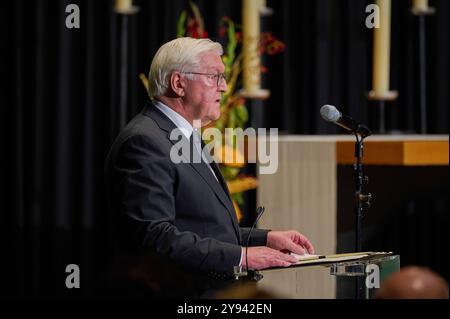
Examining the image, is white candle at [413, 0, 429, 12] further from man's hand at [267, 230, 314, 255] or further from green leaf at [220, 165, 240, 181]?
man's hand at [267, 230, 314, 255]

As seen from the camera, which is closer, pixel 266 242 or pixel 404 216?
pixel 266 242

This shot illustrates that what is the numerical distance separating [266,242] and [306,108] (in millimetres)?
2660

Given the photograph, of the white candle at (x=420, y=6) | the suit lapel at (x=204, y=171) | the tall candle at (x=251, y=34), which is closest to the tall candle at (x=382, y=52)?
the white candle at (x=420, y=6)

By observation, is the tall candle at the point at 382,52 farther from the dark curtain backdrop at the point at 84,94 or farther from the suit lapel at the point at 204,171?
the suit lapel at the point at 204,171

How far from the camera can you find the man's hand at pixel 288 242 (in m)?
2.15

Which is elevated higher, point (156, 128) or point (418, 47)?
point (418, 47)

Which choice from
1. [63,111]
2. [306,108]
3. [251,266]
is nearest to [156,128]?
[251,266]

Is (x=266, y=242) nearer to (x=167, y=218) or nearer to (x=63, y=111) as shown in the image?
(x=167, y=218)

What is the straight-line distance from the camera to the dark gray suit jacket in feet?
6.44

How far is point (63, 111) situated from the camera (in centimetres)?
454

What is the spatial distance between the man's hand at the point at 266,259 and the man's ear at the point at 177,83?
45 centimetres

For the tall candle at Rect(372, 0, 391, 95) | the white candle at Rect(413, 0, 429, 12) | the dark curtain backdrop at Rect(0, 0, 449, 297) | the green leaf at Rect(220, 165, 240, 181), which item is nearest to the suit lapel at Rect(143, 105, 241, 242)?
the green leaf at Rect(220, 165, 240, 181)

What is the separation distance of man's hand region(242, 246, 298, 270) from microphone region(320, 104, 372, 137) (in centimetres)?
41
